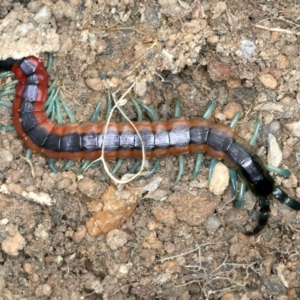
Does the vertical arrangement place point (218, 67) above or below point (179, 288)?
above

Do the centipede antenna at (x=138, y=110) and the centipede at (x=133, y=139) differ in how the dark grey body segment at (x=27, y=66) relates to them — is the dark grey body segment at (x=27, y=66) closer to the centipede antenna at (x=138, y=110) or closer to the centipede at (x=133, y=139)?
the centipede at (x=133, y=139)

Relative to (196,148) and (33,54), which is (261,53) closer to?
(196,148)

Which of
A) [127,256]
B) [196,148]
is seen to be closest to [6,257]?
[127,256]

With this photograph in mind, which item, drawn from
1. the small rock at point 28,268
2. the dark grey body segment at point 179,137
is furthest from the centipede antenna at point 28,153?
the dark grey body segment at point 179,137

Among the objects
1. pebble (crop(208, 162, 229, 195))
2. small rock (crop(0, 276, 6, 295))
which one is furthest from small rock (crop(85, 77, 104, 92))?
small rock (crop(0, 276, 6, 295))

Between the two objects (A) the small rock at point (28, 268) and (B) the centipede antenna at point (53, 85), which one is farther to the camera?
(B) the centipede antenna at point (53, 85)

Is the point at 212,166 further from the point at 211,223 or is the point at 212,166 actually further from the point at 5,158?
the point at 5,158
